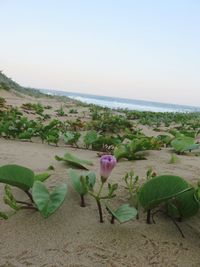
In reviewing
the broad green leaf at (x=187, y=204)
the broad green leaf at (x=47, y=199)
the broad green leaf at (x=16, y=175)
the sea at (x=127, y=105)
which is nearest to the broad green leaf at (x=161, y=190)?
the broad green leaf at (x=187, y=204)

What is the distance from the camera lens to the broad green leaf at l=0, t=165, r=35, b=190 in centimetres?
121

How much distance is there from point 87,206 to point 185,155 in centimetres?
138

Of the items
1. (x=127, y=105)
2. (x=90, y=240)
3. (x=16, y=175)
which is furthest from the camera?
(x=127, y=105)

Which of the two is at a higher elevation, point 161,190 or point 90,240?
point 161,190

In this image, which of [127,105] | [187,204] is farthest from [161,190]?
[127,105]

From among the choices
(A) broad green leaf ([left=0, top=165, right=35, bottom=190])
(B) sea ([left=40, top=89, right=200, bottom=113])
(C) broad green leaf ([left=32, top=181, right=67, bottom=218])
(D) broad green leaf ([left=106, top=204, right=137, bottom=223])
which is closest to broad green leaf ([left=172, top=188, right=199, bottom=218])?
(D) broad green leaf ([left=106, top=204, right=137, bottom=223])

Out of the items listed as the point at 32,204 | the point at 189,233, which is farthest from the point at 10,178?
the point at 189,233

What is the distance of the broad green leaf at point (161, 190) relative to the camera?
112 cm

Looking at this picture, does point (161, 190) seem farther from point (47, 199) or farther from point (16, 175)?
point (16, 175)

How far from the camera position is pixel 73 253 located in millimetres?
1028

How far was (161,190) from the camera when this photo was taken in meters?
1.14

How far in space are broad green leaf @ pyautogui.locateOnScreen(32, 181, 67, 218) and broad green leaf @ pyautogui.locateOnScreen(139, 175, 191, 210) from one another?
0.88ft

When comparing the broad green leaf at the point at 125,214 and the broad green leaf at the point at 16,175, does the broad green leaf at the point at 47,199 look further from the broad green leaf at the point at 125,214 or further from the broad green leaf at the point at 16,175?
the broad green leaf at the point at 125,214

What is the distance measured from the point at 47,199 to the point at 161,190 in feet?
1.22
